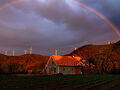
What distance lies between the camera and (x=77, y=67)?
57.1 m

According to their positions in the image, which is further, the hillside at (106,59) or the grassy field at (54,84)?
the hillside at (106,59)

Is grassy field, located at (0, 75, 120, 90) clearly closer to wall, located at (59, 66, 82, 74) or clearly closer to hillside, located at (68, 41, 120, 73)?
wall, located at (59, 66, 82, 74)

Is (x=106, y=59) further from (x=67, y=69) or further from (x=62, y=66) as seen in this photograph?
(x=62, y=66)

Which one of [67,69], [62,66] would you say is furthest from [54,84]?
[67,69]

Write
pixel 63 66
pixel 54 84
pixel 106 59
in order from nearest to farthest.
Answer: pixel 54 84
pixel 63 66
pixel 106 59

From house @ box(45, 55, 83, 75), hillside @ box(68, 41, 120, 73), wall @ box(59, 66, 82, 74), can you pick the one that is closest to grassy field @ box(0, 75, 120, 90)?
house @ box(45, 55, 83, 75)

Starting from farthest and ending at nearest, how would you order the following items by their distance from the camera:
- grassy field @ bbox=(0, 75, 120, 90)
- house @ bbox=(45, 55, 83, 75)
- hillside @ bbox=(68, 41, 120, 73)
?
1. hillside @ bbox=(68, 41, 120, 73)
2. house @ bbox=(45, 55, 83, 75)
3. grassy field @ bbox=(0, 75, 120, 90)

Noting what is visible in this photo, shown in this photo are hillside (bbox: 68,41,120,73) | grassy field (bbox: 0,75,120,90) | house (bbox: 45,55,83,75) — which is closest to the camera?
grassy field (bbox: 0,75,120,90)

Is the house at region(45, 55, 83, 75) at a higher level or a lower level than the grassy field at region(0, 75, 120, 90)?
higher

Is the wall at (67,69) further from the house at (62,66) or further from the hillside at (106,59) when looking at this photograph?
the hillside at (106,59)

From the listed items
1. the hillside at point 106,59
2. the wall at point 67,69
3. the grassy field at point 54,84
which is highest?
the hillside at point 106,59

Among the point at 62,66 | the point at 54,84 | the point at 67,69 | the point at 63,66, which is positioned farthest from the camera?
the point at 67,69

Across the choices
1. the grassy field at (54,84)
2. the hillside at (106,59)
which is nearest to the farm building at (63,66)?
the hillside at (106,59)

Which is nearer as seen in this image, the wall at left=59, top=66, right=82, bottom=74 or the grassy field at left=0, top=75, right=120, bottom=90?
the grassy field at left=0, top=75, right=120, bottom=90
